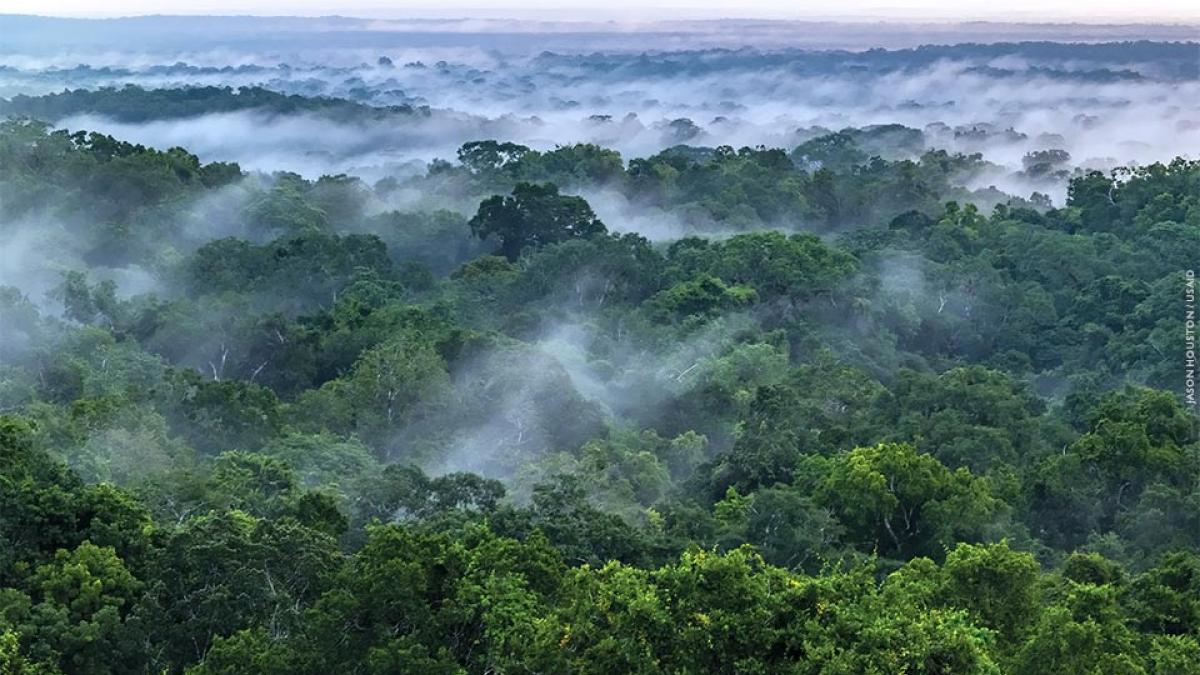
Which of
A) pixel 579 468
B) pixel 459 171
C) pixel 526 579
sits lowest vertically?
pixel 459 171

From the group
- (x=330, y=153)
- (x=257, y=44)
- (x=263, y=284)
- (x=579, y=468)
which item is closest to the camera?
(x=579, y=468)

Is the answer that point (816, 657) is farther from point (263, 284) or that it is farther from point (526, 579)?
point (263, 284)

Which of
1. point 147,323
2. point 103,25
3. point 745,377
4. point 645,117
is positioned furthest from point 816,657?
point 103,25

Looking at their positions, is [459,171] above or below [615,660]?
below
